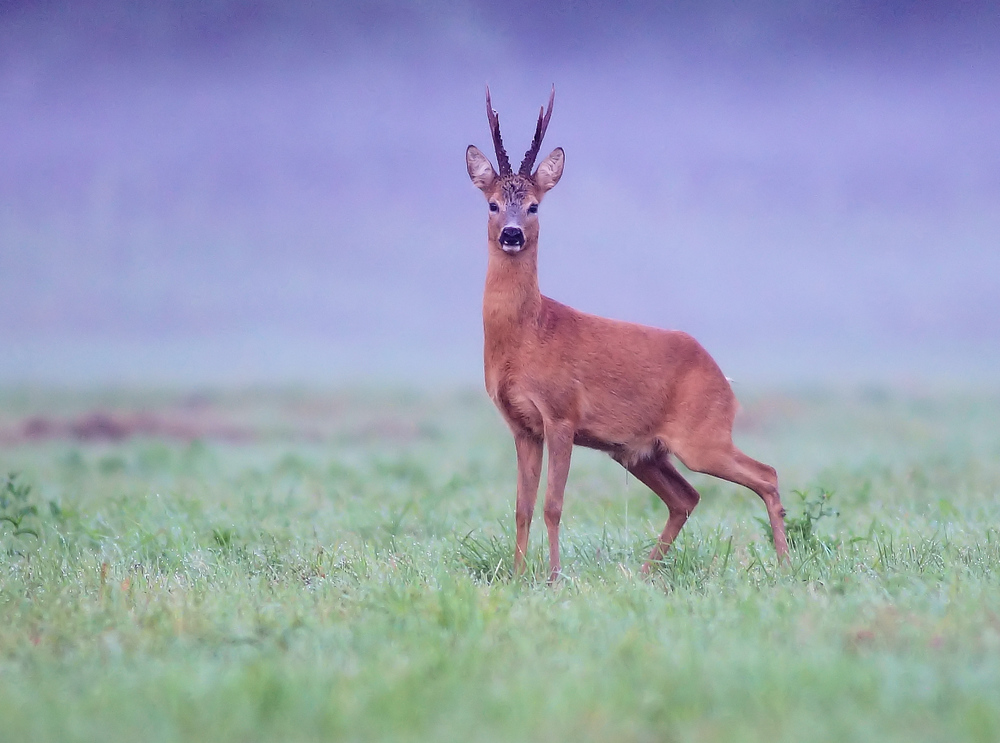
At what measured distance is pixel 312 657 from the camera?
14.4 feet

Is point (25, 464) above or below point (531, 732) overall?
below

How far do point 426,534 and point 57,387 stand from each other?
21441 mm

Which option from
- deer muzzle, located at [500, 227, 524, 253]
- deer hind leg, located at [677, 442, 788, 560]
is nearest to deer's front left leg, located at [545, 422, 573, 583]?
deer hind leg, located at [677, 442, 788, 560]

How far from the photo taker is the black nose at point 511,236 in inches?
260

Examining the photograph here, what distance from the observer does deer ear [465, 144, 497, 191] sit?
23.4 ft

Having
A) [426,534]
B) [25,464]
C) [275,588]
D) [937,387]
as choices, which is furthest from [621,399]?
[937,387]

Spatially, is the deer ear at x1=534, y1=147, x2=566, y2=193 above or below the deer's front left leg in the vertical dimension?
above

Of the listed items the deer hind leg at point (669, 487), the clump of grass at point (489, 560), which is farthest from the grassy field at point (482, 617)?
the deer hind leg at point (669, 487)

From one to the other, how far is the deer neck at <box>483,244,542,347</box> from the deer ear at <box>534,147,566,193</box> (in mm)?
392

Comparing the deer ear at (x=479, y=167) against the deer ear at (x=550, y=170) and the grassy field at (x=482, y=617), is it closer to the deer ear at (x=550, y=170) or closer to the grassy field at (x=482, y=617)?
the deer ear at (x=550, y=170)

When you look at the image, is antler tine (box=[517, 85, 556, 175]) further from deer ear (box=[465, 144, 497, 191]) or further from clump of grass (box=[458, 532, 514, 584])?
clump of grass (box=[458, 532, 514, 584])

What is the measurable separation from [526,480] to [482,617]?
77.8 inches

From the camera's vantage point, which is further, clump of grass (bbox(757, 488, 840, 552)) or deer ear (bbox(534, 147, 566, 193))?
deer ear (bbox(534, 147, 566, 193))

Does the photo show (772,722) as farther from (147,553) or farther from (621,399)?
(147,553)
